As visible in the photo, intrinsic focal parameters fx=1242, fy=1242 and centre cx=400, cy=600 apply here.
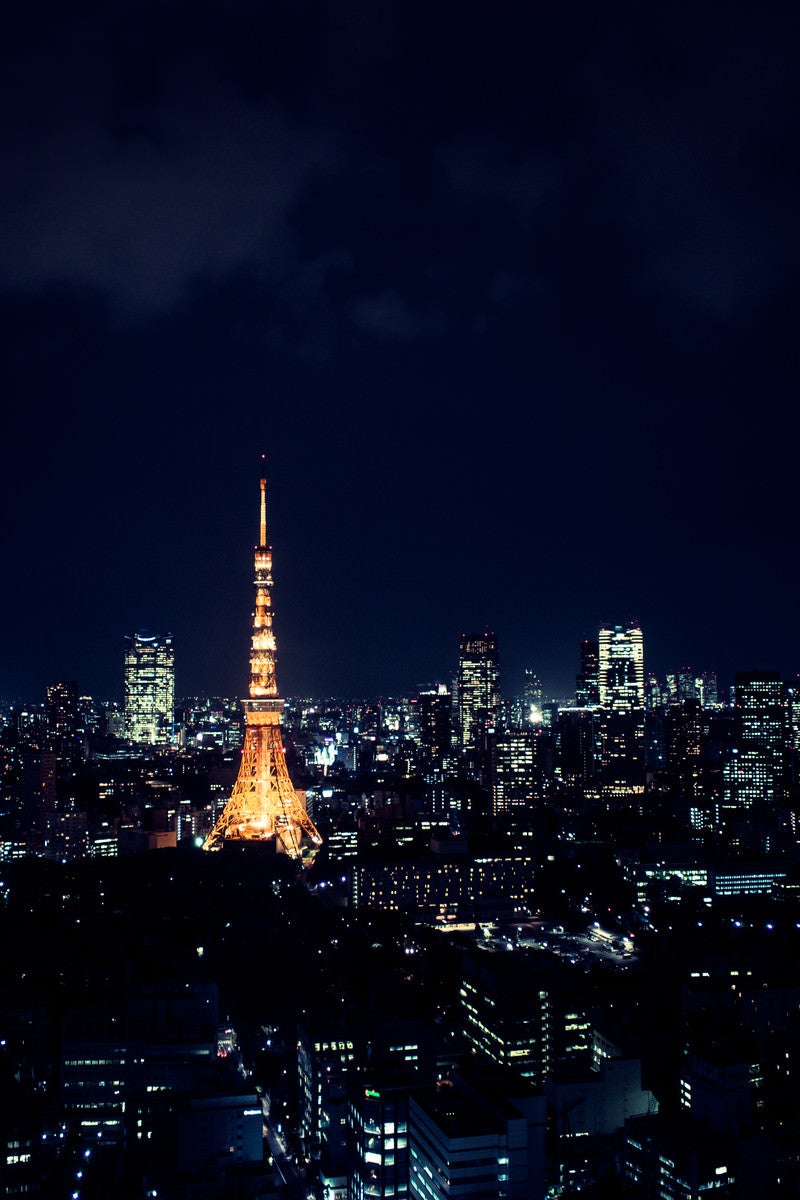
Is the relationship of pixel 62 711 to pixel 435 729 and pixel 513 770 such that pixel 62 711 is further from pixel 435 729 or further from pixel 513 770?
pixel 513 770

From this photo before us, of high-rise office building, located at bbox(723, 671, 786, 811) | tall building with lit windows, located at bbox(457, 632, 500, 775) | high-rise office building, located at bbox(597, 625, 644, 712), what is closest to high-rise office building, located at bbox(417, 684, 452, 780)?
tall building with lit windows, located at bbox(457, 632, 500, 775)

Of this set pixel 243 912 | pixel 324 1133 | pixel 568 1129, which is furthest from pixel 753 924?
pixel 324 1133

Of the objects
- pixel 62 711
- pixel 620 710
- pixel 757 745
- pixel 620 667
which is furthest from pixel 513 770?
pixel 62 711

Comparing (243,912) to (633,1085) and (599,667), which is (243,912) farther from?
(599,667)

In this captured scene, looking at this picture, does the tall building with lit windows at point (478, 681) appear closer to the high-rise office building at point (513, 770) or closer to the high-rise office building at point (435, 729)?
the high-rise office building at point (435, 729)

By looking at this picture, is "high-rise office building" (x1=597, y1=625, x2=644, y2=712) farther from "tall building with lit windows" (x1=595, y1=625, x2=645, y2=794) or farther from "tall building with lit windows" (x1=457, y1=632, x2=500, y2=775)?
"tall building with lit windows" (x1=457, y1=632, x2=500, y2=775)

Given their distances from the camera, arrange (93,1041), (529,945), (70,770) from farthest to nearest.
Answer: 1. (70,770)
2. (529,945)
3. (93,1041)

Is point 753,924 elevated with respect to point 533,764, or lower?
lower
